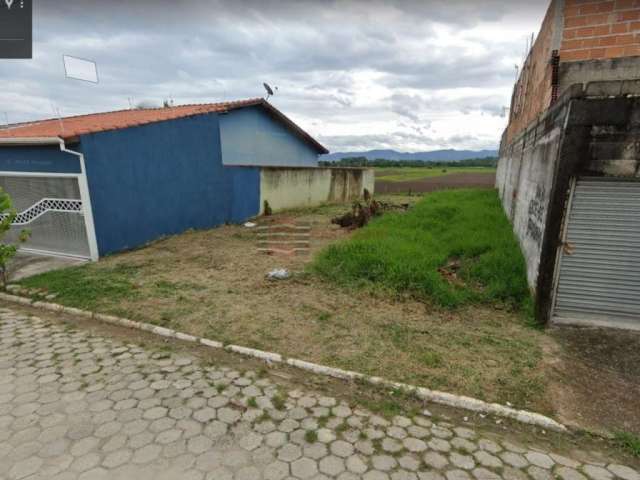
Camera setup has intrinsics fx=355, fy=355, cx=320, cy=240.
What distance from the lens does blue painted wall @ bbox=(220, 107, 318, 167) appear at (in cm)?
1307

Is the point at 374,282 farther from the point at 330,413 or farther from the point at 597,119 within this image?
the point at 597,119

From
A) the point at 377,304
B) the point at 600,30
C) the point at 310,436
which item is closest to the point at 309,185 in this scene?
the point at 377,304

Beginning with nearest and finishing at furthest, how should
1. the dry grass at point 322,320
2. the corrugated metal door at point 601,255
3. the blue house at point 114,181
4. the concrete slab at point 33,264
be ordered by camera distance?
the dry grass at point 322,320 → the corrugated metal door at point 601,255 → the concrete slab at point 33,264 → the blue house at point 114,181

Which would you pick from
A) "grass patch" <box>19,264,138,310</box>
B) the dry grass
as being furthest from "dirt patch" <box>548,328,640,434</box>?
"grass patch" <box>19,264,138,310</box>

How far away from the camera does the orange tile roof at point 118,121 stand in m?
7.62

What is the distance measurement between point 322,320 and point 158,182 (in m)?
6.58

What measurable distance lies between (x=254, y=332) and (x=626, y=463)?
359 cm

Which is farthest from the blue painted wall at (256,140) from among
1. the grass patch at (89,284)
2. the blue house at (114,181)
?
the grass patch at (89,284)

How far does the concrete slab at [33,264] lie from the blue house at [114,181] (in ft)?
0.72

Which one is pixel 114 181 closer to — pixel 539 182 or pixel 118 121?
pixel 118 121

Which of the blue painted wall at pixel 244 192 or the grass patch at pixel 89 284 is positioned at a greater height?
the blue painted wall at pixel 244 192

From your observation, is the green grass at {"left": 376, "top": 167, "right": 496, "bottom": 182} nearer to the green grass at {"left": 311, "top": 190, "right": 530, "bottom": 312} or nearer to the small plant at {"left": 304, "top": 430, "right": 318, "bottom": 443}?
the green grass at {"left": 311, "top": 190, "right": 530, "bottom": 312}

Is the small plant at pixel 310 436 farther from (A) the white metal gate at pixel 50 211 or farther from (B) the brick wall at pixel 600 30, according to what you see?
(A) the white metal gate at pixel 50 211

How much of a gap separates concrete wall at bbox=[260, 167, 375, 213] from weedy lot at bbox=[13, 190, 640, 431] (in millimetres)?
5869
